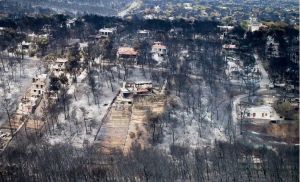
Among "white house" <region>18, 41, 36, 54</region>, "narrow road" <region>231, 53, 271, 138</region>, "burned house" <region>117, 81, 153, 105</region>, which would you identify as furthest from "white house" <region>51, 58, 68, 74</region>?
"narrow road" <region>231, 53, 271, 138</region>

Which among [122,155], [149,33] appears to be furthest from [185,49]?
[122,155]

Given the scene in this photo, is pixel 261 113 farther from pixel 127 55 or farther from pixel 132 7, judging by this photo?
pixel 132 7

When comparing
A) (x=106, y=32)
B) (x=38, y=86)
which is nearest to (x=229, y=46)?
(x=106, y=32)

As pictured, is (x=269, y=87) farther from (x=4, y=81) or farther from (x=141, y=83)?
(x=4, y=81)

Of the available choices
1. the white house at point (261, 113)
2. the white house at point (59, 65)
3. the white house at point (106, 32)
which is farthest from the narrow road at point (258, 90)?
the white house at point (106, 32)

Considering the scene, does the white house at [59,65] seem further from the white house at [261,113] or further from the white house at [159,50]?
the white house at [261,113]

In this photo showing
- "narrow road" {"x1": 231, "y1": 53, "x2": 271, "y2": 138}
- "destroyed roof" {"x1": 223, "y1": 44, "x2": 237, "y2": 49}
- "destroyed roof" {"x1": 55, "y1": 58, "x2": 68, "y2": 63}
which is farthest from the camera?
"destroyed roof" {"x1": 223, "y1": 44, "x2": 237, "y2": 49}

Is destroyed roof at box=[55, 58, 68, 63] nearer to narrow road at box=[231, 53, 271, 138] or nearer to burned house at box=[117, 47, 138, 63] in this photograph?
burned house at box=[117, 47, 138, 63]

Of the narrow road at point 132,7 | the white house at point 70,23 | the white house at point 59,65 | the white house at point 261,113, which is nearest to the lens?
the white house at point 261,113
